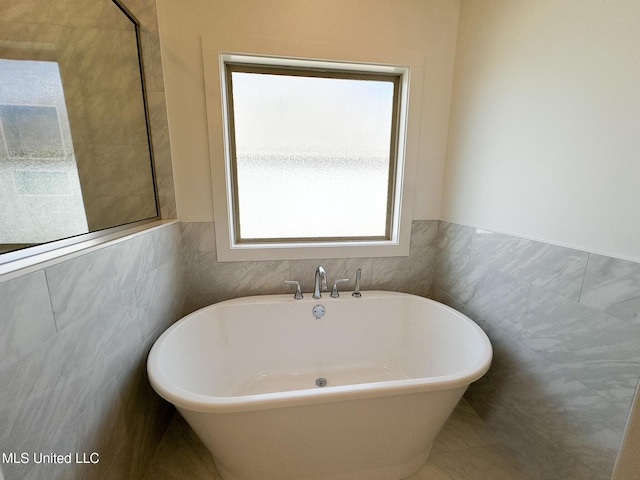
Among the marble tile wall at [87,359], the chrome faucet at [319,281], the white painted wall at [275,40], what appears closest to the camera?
the marble tile wall at [87,359]

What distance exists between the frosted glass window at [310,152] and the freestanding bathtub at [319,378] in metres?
0.52

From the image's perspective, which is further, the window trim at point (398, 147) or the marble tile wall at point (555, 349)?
the window trim at point (398, 147)

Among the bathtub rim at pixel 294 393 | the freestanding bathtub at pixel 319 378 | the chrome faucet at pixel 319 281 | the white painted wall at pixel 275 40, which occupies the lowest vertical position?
the freestanding bathtub at pixel 319 378

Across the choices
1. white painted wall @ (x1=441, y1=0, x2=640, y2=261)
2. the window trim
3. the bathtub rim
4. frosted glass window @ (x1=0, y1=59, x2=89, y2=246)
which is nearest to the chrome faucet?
the window trim

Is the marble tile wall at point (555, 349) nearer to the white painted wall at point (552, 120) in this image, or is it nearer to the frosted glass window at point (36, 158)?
the white painted wall at point (552, 120)

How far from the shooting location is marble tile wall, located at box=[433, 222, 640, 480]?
0.86 metres

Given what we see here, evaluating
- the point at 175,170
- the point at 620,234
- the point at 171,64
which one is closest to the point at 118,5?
the point at 171,64

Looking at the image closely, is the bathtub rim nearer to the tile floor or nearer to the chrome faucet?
the tile floor

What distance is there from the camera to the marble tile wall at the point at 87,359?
0.60 meters

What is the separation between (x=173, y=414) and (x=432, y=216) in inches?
81.2

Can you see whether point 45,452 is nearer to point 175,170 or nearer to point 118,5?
point 175,170

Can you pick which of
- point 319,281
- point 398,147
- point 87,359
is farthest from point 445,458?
point 398,147

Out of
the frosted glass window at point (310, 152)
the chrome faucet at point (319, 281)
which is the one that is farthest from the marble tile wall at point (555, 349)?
the chrome faucet at point (319, 281)

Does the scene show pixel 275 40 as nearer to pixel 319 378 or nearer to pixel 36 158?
pixel 36 158
